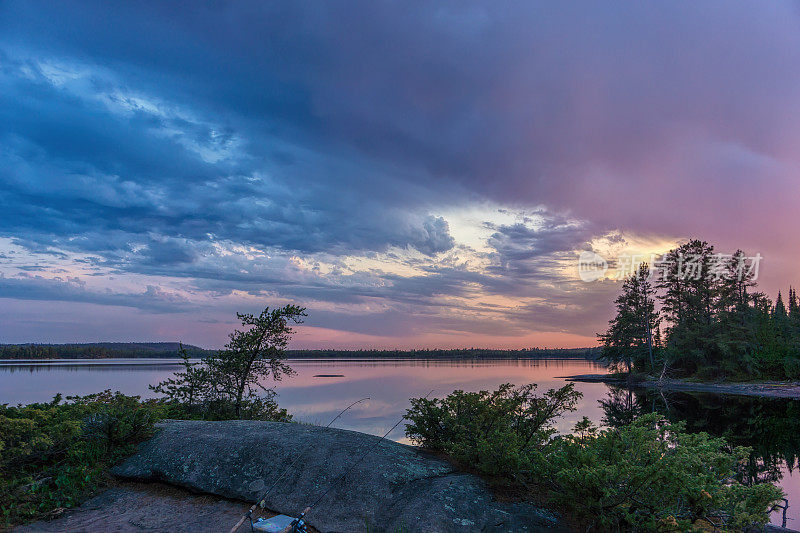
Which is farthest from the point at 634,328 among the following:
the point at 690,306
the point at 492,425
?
the point at 492,425

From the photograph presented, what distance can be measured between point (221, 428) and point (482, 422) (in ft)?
16.6

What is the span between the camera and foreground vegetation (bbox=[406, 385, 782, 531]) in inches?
184

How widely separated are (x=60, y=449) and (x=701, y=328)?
60461mm

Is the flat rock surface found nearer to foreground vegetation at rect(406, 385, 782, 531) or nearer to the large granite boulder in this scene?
the large granite boulder

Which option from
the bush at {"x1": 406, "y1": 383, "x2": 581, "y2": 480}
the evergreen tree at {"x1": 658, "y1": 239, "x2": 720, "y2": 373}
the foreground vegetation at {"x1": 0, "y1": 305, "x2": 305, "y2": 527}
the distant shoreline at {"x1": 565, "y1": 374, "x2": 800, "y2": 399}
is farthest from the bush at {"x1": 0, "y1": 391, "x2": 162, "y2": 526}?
the evergreen tree at {"x1": 658, "y1": 239, "x2": 720, "y2": 373}

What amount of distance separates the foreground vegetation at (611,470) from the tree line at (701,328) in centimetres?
4828

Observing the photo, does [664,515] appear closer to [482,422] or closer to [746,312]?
[482,422]

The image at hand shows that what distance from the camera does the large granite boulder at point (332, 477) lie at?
5508mm

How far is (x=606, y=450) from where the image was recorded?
5.77 meters

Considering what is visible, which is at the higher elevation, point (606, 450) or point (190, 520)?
point (606, 450)

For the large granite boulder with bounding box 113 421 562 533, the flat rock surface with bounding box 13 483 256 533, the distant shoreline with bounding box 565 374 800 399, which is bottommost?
the distant shoreline with bounding box 565 374 800 399

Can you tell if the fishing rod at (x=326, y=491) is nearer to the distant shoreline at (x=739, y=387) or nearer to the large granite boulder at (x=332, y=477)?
the large granite boulder at (x=332, y=477)

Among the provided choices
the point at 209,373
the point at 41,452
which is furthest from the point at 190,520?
the point at 209,373

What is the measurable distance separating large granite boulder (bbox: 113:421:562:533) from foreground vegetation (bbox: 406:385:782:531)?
0.44 m
